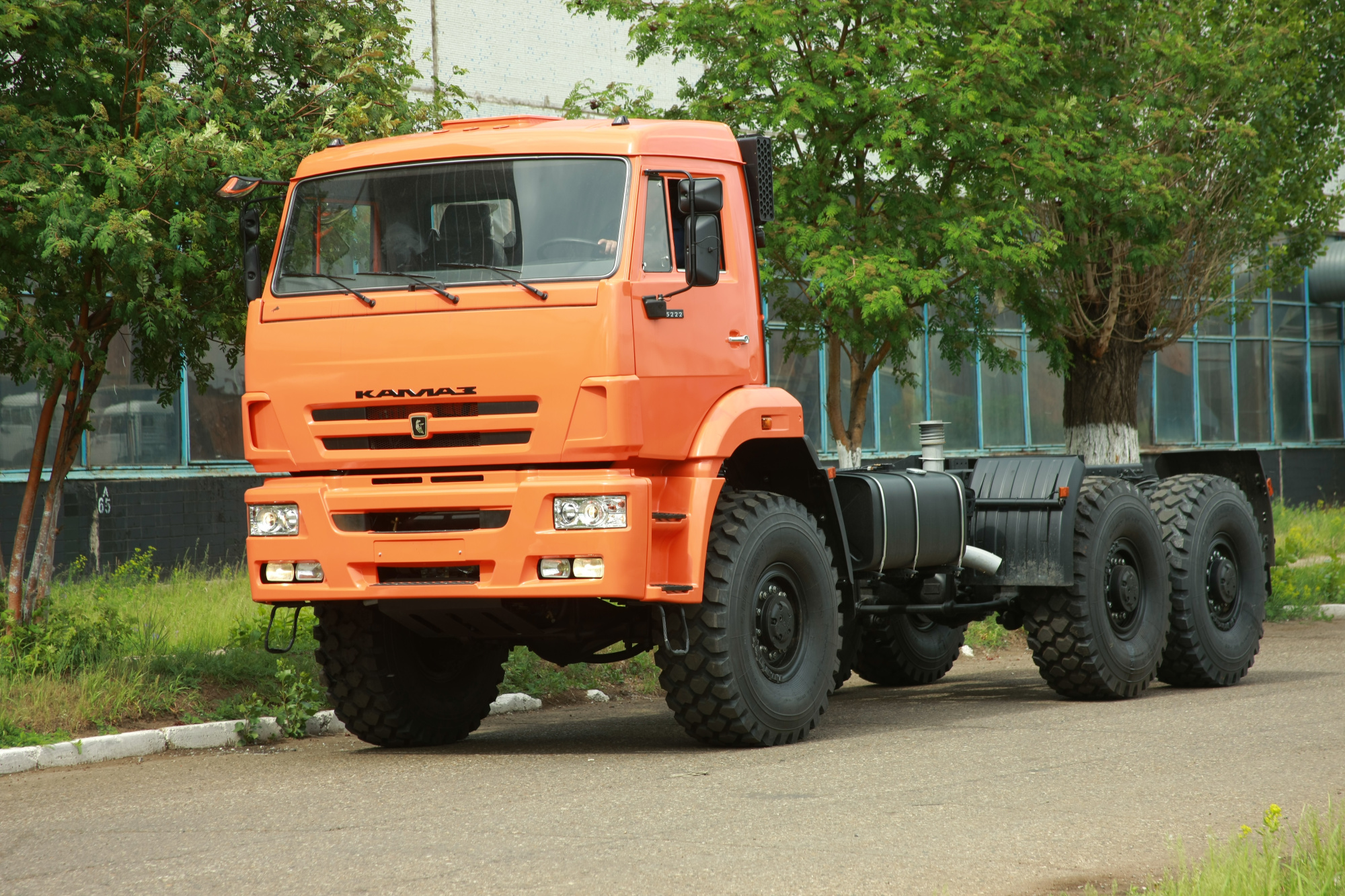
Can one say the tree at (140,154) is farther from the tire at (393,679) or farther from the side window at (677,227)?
the side window at (677,227)

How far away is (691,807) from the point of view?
679 centimetres

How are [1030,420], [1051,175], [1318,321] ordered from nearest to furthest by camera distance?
[1051,175], [1030,420], [1318,321]

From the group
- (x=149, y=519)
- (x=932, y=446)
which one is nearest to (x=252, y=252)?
(x=932, y=446)

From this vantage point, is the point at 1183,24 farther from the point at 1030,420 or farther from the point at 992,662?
the point at 1030,420

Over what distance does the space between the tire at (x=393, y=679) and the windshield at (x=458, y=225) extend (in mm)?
1979

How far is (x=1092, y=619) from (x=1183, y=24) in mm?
10589

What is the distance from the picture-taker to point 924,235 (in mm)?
14000

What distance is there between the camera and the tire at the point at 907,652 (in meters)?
12.3

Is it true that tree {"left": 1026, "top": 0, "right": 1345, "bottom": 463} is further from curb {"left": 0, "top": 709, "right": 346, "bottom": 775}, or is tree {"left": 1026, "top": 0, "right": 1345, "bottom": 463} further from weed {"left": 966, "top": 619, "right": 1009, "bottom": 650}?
curb {"left": 0, "top": 709, "right": 346, "bottom": 775}

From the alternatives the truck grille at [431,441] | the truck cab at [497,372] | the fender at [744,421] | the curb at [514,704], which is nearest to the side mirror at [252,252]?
the truck cab at [497,372]

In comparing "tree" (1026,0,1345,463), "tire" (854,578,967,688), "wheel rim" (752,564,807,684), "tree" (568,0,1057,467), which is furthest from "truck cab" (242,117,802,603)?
"tree" (1026,0,1345,463)

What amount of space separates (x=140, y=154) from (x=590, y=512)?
4.04m

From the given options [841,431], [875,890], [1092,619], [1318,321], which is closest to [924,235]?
[841,431]

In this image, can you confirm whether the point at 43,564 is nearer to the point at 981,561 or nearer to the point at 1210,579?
the point at 981,561
